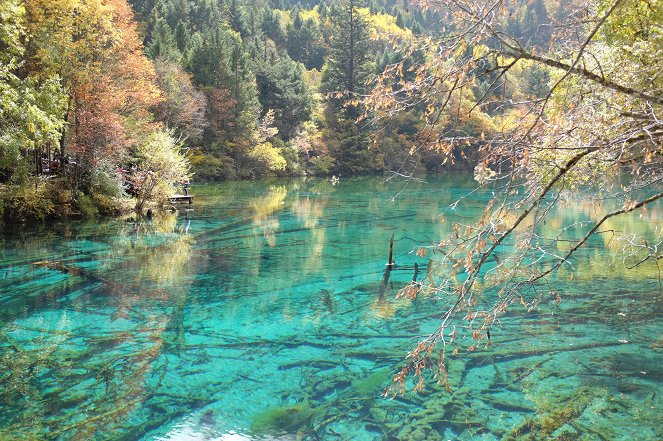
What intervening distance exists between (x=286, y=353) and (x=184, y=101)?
33891mm

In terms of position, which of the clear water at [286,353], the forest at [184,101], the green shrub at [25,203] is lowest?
the clear water at [286,353]

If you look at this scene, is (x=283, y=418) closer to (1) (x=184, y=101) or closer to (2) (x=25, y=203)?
(2) (x=25, y=203)

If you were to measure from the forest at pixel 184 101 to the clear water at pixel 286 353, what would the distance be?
315 centimetres

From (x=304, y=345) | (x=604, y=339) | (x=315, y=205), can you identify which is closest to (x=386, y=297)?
(x=304, y=345)

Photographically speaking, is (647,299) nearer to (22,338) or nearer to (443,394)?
(443,394)

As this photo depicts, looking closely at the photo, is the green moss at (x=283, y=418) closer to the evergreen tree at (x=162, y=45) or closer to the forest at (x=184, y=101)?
the forest at (x=184, y=101)

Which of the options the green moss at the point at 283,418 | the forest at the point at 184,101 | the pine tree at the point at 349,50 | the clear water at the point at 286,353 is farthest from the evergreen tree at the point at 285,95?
the green moss at the point at 283,418

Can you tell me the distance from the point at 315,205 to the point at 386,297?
17.5 metres

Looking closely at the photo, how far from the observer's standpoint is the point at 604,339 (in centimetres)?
843

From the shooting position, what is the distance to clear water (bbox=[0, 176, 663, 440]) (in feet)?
20.0

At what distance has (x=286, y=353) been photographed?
8055mm

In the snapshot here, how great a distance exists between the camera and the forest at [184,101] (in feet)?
48.0

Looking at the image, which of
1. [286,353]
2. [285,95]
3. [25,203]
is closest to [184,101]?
[285,95]

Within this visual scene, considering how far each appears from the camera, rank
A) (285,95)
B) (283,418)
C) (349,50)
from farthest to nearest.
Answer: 1. (349,50)
2. (285,95)
3. (283,418)
